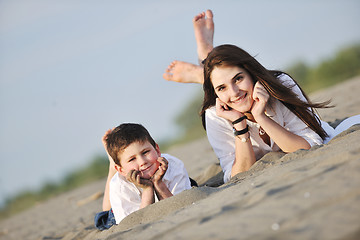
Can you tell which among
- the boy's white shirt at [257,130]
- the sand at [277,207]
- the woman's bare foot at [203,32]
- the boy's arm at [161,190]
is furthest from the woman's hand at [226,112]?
the woman's bare foot at [203,32]

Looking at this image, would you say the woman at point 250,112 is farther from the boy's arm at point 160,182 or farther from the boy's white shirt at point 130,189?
the boy's arm at point 160,182

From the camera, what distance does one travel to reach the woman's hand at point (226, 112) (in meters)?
3.59

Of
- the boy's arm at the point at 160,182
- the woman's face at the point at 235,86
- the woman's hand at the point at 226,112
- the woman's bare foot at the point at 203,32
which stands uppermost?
the woman's bare foot at the point at 203,32

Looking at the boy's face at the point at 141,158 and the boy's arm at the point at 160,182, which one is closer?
the boy's arm at the point at 160,182

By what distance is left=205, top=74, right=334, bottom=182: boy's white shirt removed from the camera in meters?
3.71

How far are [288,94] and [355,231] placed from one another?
2168 mm

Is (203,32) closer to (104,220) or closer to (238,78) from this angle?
(238,78)

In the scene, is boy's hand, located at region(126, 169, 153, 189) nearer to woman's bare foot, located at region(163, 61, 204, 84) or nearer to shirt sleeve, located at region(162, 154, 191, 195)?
shirt sleeve, located at region(162, 154, 191, 195)

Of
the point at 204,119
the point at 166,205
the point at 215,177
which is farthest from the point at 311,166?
the point at 215,177

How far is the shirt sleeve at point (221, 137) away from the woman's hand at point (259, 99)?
0.47 meters

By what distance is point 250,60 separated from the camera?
3.53 metres

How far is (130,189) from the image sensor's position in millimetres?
3641

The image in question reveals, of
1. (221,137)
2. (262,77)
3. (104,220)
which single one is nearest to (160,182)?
(221,137)

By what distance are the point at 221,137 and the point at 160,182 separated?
2.61 ft
